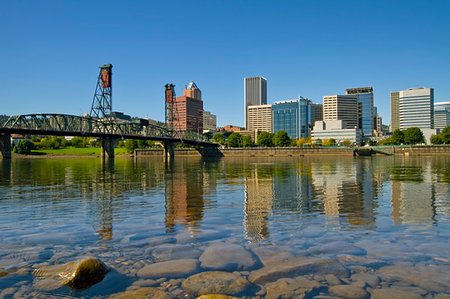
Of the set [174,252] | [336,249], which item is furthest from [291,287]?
[174,252]

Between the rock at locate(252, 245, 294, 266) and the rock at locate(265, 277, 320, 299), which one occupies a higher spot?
the rock at locate(252, 245, 294, 266)

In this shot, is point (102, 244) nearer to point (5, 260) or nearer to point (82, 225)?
point (5, 260)

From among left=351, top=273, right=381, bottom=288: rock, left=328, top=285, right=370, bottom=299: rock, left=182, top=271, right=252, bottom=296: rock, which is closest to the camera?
left=328, top=285, right=370, bottom=299: rock

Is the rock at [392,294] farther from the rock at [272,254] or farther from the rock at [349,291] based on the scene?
the rock at [272,254]

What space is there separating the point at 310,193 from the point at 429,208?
33.8ft

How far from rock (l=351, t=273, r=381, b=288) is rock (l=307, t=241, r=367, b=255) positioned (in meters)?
2.25

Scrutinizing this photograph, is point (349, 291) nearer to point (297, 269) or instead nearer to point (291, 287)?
point (291, 287)

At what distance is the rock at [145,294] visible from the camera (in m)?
10.0

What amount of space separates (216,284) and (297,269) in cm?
272

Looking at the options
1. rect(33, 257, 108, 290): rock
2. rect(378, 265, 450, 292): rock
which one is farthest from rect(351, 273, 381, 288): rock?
rect(33, 257, 108, 290): rock

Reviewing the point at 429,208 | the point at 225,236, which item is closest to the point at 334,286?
the point at 225,236

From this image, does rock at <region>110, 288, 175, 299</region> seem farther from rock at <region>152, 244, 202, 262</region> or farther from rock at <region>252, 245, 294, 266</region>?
rock at <region>252, 245, 294, 266</region>

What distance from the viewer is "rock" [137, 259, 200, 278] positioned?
11773 mm

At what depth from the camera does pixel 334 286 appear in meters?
10.8
